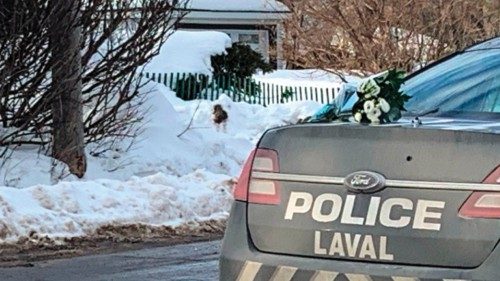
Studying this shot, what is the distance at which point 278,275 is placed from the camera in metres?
4.44

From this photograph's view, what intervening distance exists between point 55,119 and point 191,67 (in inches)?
470

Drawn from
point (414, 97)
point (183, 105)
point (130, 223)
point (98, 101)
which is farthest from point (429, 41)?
point (414, 97)

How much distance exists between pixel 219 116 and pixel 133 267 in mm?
9679

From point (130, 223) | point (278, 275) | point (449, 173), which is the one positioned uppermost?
point (449, 173)

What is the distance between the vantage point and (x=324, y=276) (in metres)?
4.32

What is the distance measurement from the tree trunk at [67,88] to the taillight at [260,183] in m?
7.08

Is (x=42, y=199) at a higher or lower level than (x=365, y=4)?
lower

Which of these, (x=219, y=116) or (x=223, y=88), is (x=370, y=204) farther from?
(x=223, y=88)

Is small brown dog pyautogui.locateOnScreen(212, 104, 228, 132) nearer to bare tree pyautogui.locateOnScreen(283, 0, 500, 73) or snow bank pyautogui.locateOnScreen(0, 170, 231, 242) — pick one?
bare tree pyautogui.locateOnScreen(283, 0, 500, 73)

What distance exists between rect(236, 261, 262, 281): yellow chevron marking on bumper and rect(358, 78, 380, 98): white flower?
32.2 inches

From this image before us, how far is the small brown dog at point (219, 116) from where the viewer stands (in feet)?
58.4

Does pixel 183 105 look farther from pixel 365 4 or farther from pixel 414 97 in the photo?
pixel 414 97

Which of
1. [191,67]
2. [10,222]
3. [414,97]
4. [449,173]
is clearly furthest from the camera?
[191,67]

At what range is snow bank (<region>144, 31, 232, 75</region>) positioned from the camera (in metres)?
23.9
